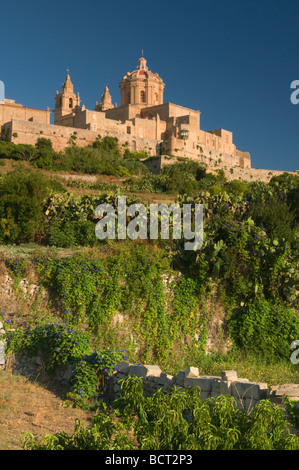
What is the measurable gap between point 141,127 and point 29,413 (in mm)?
48740

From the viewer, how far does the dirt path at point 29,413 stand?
4930mm

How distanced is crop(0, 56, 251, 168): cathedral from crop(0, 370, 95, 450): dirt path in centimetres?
3756

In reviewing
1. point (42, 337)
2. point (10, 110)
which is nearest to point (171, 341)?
point (42, 337)

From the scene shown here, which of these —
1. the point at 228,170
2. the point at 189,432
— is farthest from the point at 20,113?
the point at 189,432

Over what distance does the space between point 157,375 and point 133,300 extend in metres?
3.17

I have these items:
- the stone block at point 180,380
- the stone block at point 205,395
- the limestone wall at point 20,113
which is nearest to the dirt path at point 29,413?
the stone block at point 180,380

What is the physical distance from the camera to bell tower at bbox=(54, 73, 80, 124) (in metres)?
66.9

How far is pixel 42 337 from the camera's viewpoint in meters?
7.46

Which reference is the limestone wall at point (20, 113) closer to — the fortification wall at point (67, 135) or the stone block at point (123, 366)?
the fortification wall at point (67, 135)

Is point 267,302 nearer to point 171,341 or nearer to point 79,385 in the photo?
point 171,341

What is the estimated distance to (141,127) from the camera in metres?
52.0

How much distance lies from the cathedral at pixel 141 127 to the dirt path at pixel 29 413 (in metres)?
37.6

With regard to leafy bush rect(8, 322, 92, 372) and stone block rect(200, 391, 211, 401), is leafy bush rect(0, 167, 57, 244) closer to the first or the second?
leafy bush rect(8, 322, 92, 372)

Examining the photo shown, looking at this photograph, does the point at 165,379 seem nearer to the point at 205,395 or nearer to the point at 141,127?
the point at 205,395
